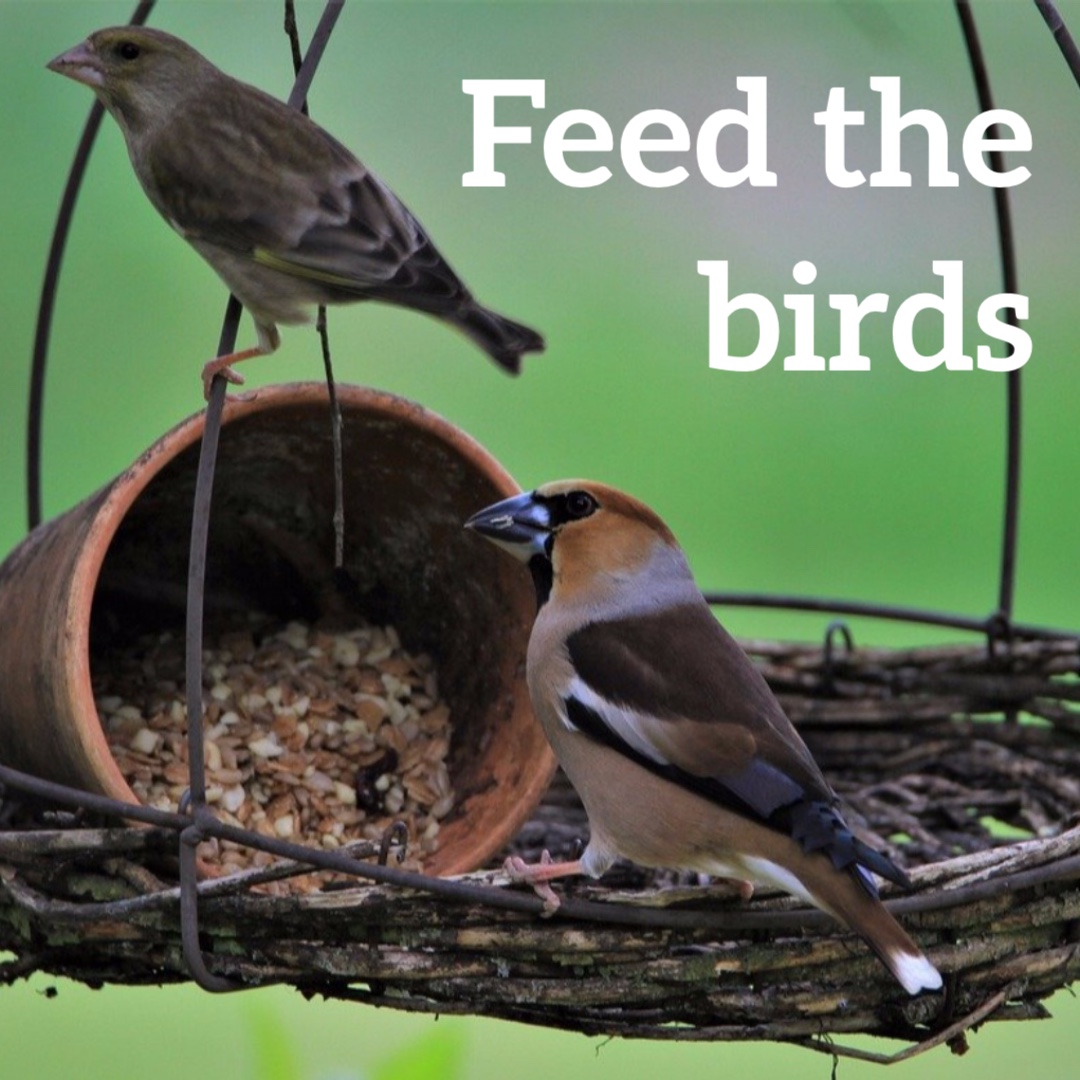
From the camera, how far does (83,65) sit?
3.09 m

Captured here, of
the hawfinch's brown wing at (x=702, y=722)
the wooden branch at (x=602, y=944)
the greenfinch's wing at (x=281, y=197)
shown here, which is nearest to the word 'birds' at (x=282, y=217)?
the greenfinch's wing at (x=281, y=197)

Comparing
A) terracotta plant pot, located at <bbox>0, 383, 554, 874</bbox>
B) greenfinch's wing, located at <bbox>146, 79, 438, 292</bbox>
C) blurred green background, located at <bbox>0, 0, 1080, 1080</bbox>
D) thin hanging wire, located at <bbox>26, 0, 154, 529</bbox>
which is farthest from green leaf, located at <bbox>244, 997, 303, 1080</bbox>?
blurred green background, located at <bbox>0, 0, 1080, 1080</bbox>

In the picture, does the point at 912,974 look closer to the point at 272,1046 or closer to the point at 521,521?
the point at 272,1046

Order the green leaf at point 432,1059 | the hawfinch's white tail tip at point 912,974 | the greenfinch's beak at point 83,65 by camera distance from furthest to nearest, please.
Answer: the greenfinch's beak at point 83,65 → the hawfinch's white tail tip at point 912,974 → the green leaf at point 432,1059

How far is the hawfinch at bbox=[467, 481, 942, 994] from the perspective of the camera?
2.31 m

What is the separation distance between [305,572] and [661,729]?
43.0 inches

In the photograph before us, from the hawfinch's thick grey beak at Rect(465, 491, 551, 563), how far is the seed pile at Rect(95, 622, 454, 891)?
1.78 feet

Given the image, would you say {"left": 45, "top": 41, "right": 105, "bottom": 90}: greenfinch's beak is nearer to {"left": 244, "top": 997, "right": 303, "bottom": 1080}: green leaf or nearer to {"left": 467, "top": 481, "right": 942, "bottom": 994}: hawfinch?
{"left": 467, "top": 481, "right": 942, "bottom": 994}: hawfinch

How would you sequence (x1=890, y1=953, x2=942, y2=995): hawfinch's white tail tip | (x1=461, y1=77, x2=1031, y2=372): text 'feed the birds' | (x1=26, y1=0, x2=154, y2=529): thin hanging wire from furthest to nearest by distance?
(x1=461, y1=77, x2=1031, y2=372): text 'feed the birds', (x1=26, y1=0, x2=154, y2=529): thin hanging wire, (x1=890, y1=953, x2=942, y2=995): hawfinch's white tail tip

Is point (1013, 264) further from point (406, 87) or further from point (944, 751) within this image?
point (406, 87)

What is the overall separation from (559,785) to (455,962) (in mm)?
1398

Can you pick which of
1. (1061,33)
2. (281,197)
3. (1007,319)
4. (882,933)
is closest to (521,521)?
(281,197)

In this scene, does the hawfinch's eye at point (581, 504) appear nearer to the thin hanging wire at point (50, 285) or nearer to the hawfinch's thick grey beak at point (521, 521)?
the hawfinch's thick grey beak at point (521, 521)

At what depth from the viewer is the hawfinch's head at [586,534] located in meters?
2.84
